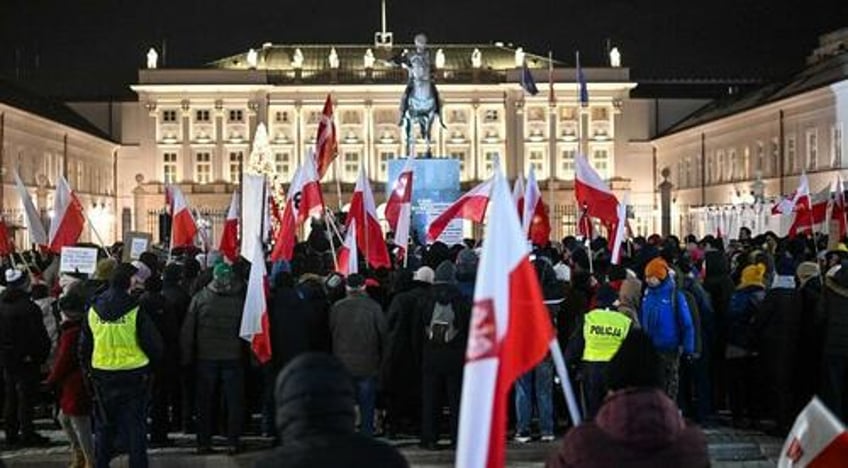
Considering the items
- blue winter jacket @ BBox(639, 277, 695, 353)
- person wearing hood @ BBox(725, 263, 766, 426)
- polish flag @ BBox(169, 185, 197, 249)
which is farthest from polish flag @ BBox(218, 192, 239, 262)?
blue winter jacket @ BBox(639, 277, 695, 353)

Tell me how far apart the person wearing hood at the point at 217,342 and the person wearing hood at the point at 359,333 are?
0.86 meters

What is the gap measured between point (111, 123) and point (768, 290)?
85.9m

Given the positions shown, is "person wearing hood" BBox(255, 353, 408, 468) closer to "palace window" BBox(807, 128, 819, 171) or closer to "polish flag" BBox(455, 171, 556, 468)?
"polish flag" BBox(455, 171, 556, 468)

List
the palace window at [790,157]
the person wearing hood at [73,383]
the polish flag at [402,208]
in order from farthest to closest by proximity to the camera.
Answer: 1. the palace window at [790,157]
2. the polish flag at [402,208]
3. the person wearing hood at [73,383]

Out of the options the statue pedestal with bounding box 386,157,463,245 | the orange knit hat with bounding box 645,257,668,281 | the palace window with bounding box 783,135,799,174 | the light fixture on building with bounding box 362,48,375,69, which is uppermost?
the light fixture on building with bounding box 362,48,375,69

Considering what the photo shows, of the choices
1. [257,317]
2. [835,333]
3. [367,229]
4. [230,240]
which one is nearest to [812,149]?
[230,240]

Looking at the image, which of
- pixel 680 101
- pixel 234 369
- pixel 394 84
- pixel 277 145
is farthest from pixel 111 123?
pixel 234 369

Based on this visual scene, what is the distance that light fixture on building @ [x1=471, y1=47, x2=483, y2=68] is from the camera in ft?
324

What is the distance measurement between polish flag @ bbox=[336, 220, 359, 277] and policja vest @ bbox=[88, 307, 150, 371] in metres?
4.05

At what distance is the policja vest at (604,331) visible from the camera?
1140 centimetres

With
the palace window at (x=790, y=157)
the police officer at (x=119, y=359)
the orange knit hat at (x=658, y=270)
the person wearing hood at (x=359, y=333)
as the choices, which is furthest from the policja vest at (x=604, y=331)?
the palace window at (x=790, y=157)

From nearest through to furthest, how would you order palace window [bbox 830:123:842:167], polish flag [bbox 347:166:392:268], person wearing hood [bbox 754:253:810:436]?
person wearing hood [bbox 754:253:810:436] < polish flag [bbox 347:166:392:268] < palace window [bbox 830:123:842:167]

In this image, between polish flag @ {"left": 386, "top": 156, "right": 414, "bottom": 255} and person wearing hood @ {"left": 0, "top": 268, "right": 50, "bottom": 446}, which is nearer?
person wearing hood @ {"left": 0, "top": 268, "right": 50, "bottom": 446}

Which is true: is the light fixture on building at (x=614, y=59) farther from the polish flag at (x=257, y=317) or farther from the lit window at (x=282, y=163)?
the polish flag at (x=257, y=317)
